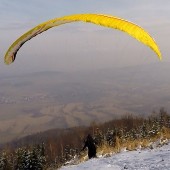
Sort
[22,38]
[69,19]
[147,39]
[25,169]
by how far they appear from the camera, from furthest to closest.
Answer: [25,169] → [22,38] → [69,19] → [147,39]

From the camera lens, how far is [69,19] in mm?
3074

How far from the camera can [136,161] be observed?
Answer: 1080cm

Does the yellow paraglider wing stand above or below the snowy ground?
above

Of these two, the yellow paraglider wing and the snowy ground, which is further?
the snowy ground

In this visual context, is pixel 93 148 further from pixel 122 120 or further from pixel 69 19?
pixel 122 120

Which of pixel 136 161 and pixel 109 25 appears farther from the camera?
pixel 136 161

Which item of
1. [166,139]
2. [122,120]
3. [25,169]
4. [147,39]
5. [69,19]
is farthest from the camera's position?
[122,120]

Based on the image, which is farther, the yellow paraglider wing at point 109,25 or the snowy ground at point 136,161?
the snowy ground at point 136,161

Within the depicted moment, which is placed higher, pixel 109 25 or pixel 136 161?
pixel 109 25

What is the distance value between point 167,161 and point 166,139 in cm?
285

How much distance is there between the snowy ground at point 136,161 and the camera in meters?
9.99

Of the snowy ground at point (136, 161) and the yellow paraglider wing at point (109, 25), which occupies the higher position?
the yellow paraglider wing at point (109, 25)

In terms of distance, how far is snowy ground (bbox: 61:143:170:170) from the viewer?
393 inches

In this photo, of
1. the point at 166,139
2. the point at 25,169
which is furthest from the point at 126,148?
the point at 25,169
